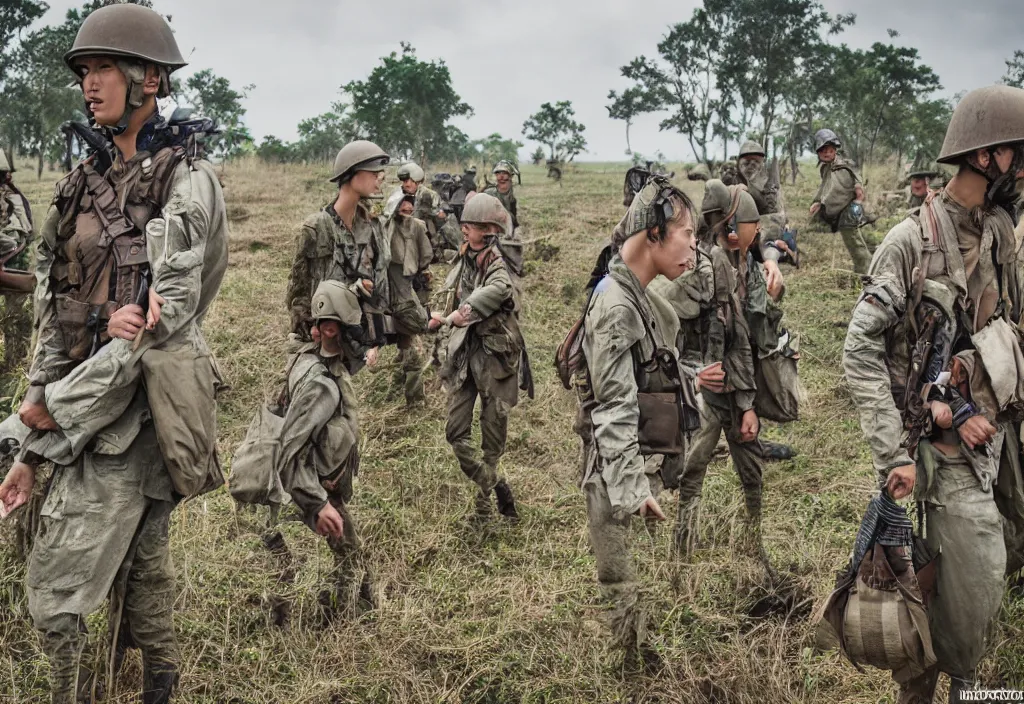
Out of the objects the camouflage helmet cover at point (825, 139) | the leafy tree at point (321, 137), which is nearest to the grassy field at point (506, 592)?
the camouflage helmet cover at point (825, 139)

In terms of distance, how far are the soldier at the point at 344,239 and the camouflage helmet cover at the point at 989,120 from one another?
3.53 metres

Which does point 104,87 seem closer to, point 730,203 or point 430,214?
point 730,203

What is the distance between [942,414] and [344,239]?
12.9 feet

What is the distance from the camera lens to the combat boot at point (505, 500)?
5.77 m

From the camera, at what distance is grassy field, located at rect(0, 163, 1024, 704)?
12.0ft

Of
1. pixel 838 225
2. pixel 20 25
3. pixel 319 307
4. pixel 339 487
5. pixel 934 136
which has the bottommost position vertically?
pixel 339 487

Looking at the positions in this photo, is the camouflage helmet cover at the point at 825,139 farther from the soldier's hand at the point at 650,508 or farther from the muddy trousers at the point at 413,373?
the soldier's hand at the point at 650,508

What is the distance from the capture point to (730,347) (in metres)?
4.79

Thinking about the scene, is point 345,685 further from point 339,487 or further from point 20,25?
point 20,25

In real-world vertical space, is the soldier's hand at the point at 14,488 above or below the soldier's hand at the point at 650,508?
above

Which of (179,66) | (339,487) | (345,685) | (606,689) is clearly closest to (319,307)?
(339,487)

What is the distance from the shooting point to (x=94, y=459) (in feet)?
9.56

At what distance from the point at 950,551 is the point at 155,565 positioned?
3.03 meters

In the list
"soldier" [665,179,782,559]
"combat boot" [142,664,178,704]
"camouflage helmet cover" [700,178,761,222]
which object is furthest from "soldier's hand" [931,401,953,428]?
"combat boot" [142,664,178,704]
